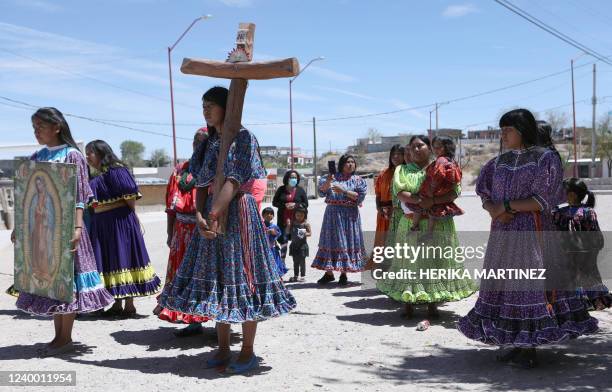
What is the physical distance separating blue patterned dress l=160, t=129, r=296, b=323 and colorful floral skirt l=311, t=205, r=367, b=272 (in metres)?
4.54

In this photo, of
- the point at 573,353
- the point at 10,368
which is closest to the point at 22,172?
the point at 10,368

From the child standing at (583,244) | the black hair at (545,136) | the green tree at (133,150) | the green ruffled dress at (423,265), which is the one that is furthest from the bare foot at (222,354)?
the green tree at (133,150)

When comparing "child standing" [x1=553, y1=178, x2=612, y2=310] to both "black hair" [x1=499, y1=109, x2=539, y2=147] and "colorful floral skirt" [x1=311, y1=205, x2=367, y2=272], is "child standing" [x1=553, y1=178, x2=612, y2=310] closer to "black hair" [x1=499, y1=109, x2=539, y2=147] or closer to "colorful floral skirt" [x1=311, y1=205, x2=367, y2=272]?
"black hair" [x1=499, y1=109, x2=539, y2=147]

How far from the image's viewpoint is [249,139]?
15.9 feet

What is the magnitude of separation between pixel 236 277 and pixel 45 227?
175 centimetres

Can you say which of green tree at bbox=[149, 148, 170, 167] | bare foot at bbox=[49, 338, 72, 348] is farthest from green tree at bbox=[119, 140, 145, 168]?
bare foot at bbox=[49, 338, 72, 348]

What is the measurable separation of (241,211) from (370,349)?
184 cm

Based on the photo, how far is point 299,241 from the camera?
385 inches

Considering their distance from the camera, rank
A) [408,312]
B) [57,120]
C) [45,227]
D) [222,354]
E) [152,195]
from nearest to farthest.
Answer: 1. [222,354]
2. [45,227]
3. [57,120]
4. [408,312]
5. [152,195]

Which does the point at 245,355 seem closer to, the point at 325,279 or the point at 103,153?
the point at 103,153

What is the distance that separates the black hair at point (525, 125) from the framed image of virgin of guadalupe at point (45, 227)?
3.54 metres

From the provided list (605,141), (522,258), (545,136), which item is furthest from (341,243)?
(605,141)

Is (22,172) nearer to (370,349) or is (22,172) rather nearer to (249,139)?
(249,139)

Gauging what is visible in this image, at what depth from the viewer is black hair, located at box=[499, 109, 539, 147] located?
16.4 ft
